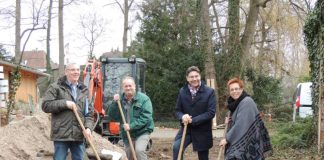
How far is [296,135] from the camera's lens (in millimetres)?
11352

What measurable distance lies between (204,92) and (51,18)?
85.4 feet

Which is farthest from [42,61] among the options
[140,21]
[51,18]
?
[140,21]

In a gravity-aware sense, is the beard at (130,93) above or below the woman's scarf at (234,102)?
above

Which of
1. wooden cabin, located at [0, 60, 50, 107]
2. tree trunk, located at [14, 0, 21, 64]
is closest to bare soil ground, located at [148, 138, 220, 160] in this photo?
wooden cabin, located at [0, 60, 50, 107]

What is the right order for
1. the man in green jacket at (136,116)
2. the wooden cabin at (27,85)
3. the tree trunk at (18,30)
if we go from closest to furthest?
1. the man in green jacket at (136,116)
2. the tree trunk at (18,30)
3. the wooden cabin at (27,85)

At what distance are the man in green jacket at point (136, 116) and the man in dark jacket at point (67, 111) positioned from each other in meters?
0.46

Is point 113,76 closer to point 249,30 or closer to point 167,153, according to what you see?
point 167,153

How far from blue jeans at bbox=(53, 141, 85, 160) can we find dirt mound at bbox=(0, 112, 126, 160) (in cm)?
220

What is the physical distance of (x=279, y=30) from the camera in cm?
2581

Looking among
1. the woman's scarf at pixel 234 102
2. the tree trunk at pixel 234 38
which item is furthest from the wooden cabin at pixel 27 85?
the woman's scarf at pixel 234 102

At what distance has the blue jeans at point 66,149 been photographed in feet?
19.3

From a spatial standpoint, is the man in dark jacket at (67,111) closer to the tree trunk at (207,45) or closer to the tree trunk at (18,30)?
the tree trunk at (207,45)

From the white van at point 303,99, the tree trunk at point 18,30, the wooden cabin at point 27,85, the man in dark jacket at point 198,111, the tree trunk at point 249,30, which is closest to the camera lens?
the man in dark jacket at point 198,111

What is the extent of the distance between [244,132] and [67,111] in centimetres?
211
